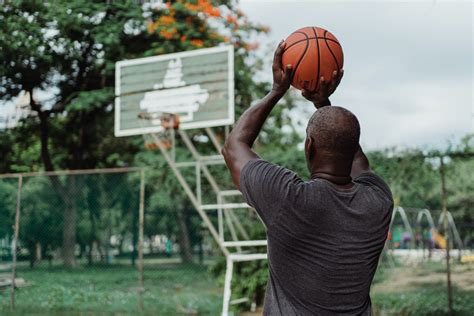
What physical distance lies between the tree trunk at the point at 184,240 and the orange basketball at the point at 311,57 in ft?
36.2

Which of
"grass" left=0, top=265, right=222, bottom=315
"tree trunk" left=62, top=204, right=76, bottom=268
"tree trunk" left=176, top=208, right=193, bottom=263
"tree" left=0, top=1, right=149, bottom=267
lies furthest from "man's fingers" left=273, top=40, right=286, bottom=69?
"tree trunk" left=62, top=204, right=76, bottom=268

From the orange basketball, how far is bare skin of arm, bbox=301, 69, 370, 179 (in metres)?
0.07

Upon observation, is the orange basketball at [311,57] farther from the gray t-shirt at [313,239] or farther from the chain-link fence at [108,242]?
the chain-link fence at [108,242]

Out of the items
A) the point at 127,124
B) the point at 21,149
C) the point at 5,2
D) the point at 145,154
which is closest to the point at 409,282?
the point at 127,124

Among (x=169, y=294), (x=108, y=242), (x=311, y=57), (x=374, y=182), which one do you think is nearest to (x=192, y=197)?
(x=169, y=294)

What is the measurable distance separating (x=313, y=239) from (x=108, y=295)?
8.45 m

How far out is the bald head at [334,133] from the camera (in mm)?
1827

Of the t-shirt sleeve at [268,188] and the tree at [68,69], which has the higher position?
the tree at [68,69]

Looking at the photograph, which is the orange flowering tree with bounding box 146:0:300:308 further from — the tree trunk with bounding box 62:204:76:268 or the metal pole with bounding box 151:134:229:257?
the tree trunk with bounding box 62:204:76:268

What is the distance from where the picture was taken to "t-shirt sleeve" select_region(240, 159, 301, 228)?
176 centimetres

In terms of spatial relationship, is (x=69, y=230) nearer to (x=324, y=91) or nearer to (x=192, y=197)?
(x=192, y=197)

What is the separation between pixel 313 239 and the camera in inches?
70.5

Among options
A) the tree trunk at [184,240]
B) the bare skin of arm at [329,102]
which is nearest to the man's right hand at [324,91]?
the bare skin of arm at [329,102]

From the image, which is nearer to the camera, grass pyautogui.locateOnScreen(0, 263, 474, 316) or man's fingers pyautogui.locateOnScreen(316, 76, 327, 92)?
man's fingers pyautogui.locateOnScreen(316, 76, 327, 92)
